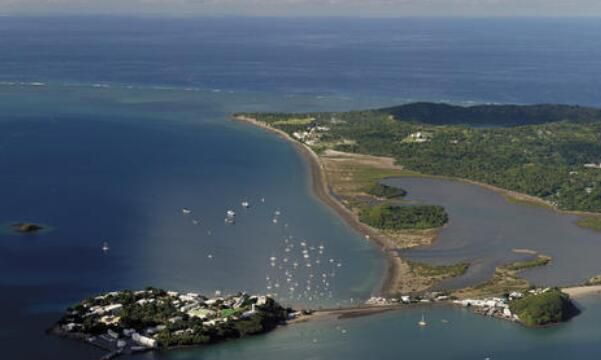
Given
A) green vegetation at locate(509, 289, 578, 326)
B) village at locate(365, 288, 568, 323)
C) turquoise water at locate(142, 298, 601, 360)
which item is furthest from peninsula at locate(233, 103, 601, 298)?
turquoise water at locate(142, 298, 601, 360)

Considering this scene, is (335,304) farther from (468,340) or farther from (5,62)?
(5,62)

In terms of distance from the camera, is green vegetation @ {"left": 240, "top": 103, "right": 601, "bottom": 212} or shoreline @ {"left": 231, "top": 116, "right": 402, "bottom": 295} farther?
green vegetation @ {"left": 240, "top": 103, "right": 601, "bottom": 212}

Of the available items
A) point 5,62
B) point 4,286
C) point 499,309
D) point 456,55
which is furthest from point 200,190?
point 456,55

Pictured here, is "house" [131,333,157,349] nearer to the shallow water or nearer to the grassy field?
the grassy field

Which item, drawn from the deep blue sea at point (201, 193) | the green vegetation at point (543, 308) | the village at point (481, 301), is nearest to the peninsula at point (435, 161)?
the village at point (481, 301)

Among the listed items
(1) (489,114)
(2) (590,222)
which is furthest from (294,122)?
(2) (590,222)

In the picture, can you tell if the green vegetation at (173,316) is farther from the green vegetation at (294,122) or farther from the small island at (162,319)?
the green vegetation at (294,122)

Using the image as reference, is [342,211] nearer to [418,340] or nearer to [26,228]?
[26,228]
